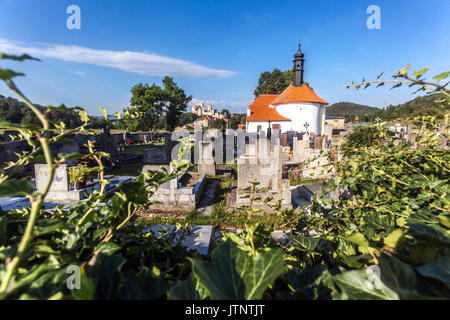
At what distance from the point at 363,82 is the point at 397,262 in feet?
4.30

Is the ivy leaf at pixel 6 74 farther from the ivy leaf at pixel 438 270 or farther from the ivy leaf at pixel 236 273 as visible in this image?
the ivy leaf at pixel 438 270

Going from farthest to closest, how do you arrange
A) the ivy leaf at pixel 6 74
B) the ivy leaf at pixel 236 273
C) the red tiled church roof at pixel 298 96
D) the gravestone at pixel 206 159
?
the red tiled church roof at pixel 298 96, the gravestone at pixel 206 159, the ivy leaf at pixel 236 273, the ivy leaf at pixel 6 74

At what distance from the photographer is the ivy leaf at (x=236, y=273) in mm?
560

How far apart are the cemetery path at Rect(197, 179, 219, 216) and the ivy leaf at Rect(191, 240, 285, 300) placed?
248 inches

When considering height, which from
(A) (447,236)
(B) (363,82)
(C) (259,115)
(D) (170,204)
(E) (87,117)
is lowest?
(D) (170,204)

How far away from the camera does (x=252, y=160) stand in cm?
733

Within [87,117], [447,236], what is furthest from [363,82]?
[87,117]

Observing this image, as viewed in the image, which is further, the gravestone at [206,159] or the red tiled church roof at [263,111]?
the red tiled church roof at [263,111]

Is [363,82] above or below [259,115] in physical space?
below

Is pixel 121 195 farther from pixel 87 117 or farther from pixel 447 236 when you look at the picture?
pixel 447 236

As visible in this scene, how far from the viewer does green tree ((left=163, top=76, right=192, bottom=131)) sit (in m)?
38.3

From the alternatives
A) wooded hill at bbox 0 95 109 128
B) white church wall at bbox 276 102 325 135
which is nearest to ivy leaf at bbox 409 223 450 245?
wooded hill at bbox 0 95 109 128

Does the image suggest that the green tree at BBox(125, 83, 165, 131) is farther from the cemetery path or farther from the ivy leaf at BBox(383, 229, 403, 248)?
the ivy leaf at BBox(383, 229, 403, 248)

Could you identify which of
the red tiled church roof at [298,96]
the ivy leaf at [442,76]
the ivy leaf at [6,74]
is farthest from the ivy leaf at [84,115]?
the red tiled church roof at [298,96]
